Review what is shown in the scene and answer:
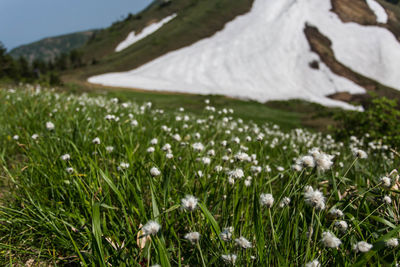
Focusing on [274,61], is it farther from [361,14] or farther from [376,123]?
[376,123]

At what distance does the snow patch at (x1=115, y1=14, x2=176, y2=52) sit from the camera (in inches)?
2625

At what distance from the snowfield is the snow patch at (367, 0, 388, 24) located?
11.9 feet

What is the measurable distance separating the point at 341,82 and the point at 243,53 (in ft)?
62.5

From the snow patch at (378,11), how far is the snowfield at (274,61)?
363cm

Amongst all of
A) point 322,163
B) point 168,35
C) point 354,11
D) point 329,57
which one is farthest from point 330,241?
point 354,11

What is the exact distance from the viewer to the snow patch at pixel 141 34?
66.7m

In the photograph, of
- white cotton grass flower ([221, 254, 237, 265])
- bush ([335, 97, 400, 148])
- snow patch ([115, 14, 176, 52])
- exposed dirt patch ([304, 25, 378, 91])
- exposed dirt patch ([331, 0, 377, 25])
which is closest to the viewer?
white cotton grass flower ([221, 254, 237, 265])

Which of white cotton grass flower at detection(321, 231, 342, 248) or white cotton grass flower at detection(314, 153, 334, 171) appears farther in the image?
white cotton grass flower at detection(314, 153, 334, 171)

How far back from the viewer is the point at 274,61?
150ft

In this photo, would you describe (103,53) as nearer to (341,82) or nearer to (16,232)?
(341,82)

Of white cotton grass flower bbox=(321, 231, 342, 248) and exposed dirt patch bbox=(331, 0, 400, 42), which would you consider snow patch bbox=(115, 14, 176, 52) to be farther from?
white cotton grass flower bbox=(321, 231, 342, 248)

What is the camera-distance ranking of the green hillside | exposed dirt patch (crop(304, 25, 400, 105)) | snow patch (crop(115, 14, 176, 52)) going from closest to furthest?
exposed dirt patch (crop(304, 25, 400, 105)) < the green hillside < snow patch (crop(115, 14, 176, 52))

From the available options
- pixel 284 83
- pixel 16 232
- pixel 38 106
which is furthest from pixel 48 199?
pixel 284 83

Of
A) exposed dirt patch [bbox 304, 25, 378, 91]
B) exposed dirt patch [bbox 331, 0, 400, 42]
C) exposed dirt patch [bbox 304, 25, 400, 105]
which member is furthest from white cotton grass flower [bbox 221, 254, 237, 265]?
exposed dirt patch [bbox 331, 0, 400, 42]
